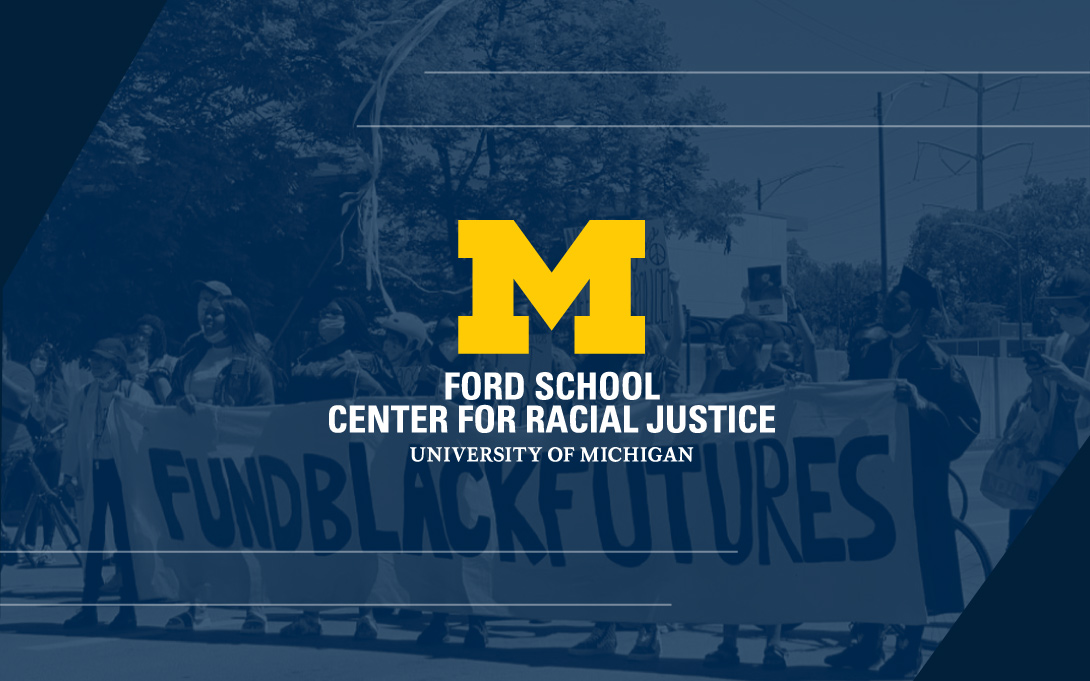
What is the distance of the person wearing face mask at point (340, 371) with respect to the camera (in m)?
7.76

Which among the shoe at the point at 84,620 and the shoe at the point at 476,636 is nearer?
the shoe at the point at 476,636

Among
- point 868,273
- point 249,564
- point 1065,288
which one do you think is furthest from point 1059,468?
point 249,564

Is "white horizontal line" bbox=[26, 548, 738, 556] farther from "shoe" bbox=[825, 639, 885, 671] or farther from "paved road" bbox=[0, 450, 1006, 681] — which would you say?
"shoe" bbox=[825, 639, 885, 671]

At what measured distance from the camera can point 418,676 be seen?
680 cm

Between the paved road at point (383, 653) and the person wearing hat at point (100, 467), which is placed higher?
the person wearing hat at point (100, 467)

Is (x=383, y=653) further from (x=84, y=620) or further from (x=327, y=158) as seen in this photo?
(x=327, y=158)

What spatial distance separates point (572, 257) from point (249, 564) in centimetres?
281

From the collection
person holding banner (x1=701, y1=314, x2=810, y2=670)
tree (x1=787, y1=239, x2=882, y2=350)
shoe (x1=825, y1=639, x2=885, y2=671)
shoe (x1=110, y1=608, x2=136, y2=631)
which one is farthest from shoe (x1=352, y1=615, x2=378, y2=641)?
tree (x1=787, y1=239, x2=882, y2=350)

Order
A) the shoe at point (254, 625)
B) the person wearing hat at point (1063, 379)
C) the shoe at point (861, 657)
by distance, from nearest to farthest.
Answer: the person wearing hat at point (1063, 379)
the shoe at point (861, 657)
the shoe at point (254, 625)

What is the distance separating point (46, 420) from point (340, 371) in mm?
4270

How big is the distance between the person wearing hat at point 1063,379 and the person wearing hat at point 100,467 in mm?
5270

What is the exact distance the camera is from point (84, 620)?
830cm

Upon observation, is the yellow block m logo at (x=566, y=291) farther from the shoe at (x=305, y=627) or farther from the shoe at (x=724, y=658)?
the shoe at (x=305, y=627)

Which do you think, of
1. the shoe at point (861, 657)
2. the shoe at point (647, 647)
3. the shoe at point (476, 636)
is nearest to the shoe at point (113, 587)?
the shoe at point (476, 636)
